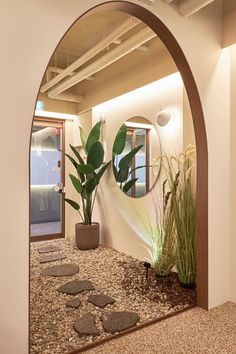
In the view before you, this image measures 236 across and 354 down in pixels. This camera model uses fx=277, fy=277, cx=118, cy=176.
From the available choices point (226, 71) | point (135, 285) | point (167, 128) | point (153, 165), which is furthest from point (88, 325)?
point (226, 71)

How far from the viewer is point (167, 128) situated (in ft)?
10.5

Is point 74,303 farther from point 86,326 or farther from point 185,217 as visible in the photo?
point 185,217

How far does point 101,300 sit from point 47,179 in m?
3.06

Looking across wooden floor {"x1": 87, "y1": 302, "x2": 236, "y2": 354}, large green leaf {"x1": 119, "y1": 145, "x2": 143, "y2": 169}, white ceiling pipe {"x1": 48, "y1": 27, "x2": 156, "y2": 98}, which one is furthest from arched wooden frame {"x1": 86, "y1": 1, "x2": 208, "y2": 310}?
large green leaf {"x1": 119, "y1": 145, "x2": 143, "y2": 169}

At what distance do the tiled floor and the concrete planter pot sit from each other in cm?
107

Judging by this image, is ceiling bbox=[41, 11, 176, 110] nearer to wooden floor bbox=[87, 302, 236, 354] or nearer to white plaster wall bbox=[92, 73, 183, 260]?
white plaster wall bbox=[92, 73, 183, 260]

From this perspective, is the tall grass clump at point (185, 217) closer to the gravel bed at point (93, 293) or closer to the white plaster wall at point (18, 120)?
the gravel bed at point (93, 293)

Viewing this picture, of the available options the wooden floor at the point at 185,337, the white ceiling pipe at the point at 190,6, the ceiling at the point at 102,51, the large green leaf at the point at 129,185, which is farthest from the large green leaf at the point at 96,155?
the wooden floor at the point at 185,337

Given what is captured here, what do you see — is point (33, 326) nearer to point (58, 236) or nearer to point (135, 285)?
point (135, 285)

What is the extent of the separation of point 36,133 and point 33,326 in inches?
142

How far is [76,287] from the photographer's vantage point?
9.27 ft

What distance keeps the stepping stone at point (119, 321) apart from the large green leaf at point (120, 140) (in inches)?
89.4

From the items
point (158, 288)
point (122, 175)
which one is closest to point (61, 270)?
point (158, 288)

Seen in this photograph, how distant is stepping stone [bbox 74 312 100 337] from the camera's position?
1981 millimetres
